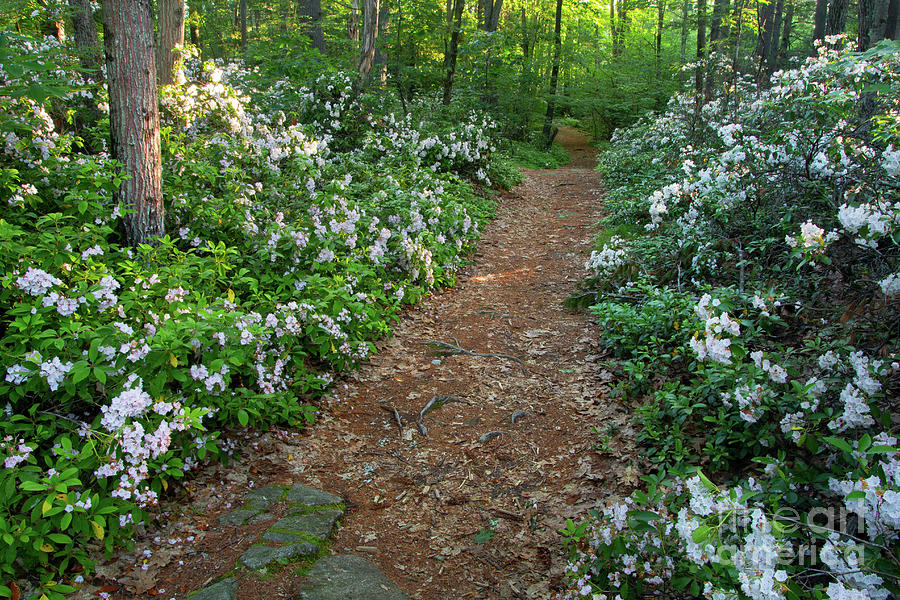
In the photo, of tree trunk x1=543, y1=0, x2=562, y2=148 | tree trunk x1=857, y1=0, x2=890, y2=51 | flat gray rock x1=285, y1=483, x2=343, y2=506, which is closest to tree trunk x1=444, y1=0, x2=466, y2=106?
tree trunk x1=543, y1=0, x2=562, y2=148

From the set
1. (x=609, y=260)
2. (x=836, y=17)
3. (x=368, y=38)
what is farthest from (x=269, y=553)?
(x=836, y=17)

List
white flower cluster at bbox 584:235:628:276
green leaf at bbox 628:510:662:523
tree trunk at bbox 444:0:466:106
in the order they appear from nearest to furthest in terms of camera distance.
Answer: green leaf at bbox 628:510:662:523, white flower cluster at bbox 584:235:628:276, tree trunk at bbox 444:0:466:106

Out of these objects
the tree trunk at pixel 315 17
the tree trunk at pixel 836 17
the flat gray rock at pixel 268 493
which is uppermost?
the tree trunk at pixel 315 17

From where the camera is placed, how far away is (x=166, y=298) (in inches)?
143

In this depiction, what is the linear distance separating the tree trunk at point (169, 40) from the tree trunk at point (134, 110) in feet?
10.3

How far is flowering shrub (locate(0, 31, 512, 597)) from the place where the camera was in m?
2.78

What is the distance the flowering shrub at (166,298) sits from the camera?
2.78 m

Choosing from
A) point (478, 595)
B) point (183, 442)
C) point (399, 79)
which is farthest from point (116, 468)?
point (399, 79)

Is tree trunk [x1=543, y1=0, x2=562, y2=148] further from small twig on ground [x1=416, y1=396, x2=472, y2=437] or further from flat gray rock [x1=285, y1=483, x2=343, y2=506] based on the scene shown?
flat gray rock [x1=285, y1=483, x2=343, y2=506]

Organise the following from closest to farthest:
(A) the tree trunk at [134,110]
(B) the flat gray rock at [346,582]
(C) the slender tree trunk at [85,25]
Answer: (B) the flat gray rock at [346,582] → (A) the tree trunk at [134,110] → (C) the slender tree trunk at [85,25]

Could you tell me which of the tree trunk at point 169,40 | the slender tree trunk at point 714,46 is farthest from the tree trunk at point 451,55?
the tree trunk at point 169,40

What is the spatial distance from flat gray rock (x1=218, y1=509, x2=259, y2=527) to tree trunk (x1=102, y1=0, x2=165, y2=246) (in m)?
2.57

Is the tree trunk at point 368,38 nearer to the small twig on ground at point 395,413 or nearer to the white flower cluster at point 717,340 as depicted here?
the small twig on ground at point 395,413

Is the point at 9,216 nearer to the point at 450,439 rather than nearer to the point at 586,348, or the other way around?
the point at 450,439
